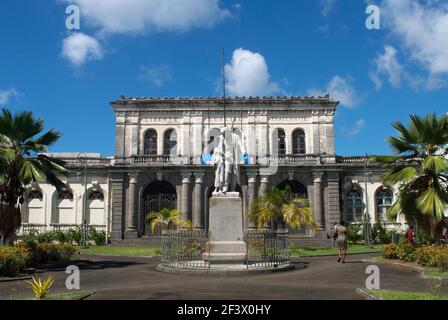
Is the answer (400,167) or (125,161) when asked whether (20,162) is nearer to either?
(400,167)

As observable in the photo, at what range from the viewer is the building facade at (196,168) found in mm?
36875

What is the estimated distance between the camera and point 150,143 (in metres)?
39.0

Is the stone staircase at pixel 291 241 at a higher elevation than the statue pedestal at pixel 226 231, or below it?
below

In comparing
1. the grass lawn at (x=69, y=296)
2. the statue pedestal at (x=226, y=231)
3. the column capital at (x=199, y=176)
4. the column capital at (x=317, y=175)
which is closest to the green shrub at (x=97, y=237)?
the column capital at (x=199, y=176)

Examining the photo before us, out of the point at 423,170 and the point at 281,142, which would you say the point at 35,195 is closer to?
the point at 281,142

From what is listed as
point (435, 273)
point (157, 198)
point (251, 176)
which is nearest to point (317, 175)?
point (251, 176)

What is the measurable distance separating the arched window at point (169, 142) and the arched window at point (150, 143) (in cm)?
87

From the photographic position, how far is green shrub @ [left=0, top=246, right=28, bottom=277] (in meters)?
15.1

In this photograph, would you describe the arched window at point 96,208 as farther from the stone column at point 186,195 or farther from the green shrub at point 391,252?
the green shrub at point 391,252

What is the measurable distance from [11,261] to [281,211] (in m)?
17.0

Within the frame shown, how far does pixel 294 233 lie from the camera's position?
120 ft

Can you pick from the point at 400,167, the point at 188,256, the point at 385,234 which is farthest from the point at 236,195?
the point at 385,234

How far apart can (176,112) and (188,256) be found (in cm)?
2039
